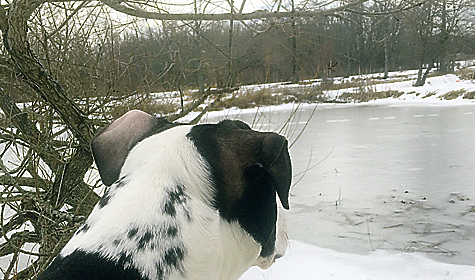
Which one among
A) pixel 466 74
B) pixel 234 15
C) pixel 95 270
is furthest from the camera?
pixel 466 74

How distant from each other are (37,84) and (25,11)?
1.51 feet

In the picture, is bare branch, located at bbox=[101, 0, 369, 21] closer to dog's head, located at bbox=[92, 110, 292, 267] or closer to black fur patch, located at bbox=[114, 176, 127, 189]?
dog's head, located at bbox=[92, 110, 292, 267]

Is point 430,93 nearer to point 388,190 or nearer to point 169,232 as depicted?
point 388,190

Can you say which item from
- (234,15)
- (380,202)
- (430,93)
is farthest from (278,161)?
(430,93)

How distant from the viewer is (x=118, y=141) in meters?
1.38

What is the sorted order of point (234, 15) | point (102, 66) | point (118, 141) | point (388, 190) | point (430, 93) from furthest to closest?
point (430, 93), point (388, 190), point (102, 66), point (234, 15), point (118, 141)

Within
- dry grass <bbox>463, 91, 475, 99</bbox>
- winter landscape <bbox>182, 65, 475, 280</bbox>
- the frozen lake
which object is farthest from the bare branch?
dry grass <bbox>463, 91, 475, 99</bbox>

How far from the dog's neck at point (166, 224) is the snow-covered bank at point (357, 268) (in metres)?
2.35

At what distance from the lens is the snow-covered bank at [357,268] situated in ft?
11.0

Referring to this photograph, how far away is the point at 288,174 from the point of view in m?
1.26

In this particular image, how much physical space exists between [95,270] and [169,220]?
0.21 m

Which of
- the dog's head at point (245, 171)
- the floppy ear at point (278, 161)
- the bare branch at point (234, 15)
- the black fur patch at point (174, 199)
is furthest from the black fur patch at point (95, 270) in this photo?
the bare branch at point (234, 15)

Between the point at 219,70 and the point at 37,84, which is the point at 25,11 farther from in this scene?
the point at 219,70

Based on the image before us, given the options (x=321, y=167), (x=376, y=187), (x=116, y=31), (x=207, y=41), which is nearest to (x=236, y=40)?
(x=207, y=41)
